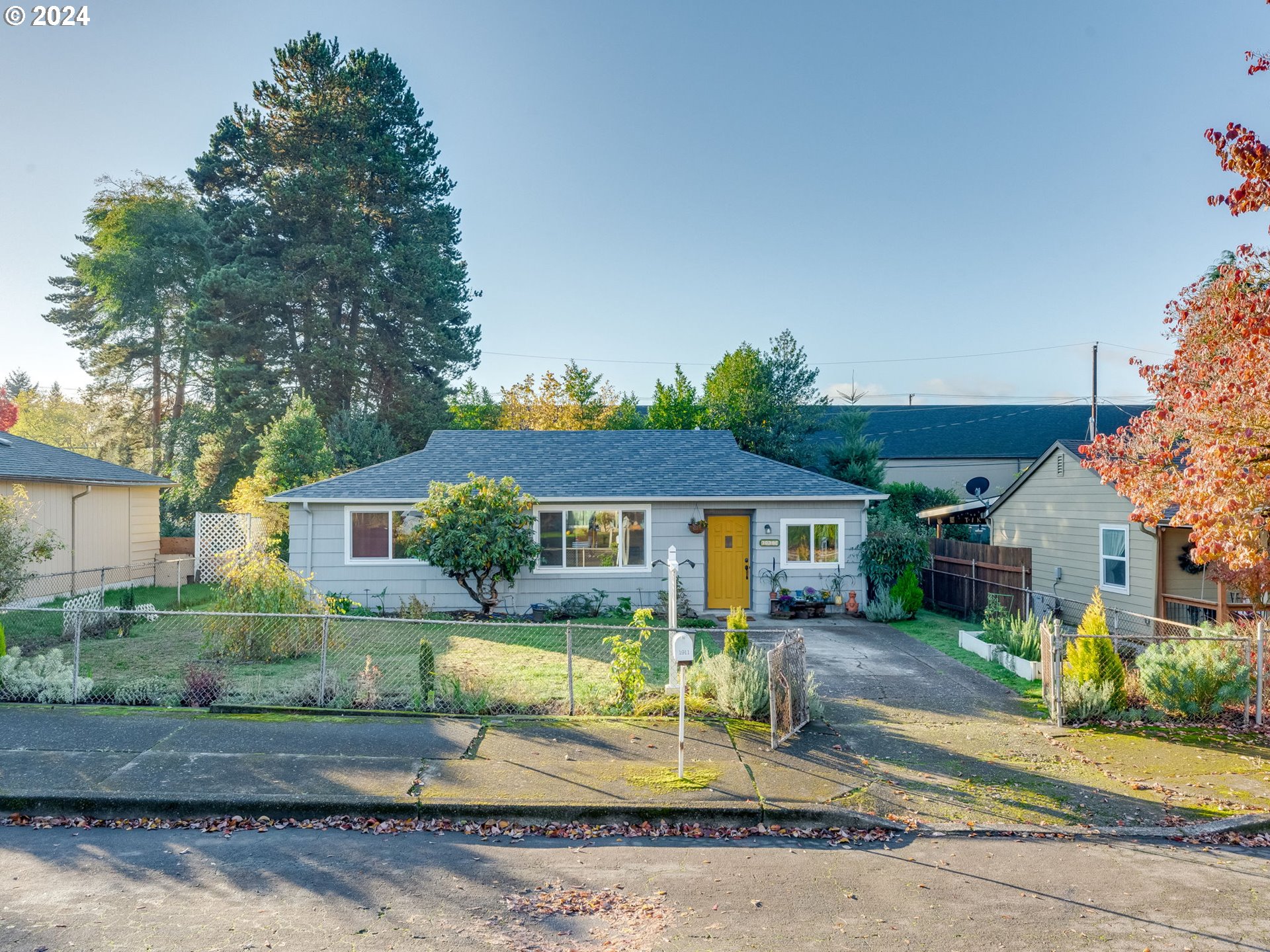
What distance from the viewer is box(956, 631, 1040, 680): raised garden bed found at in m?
10.8

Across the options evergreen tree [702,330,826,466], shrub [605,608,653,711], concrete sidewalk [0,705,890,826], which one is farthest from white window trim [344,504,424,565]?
evergreen tree [702,330,826,466]

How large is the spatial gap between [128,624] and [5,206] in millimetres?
13156

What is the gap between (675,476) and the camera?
16.9 meters

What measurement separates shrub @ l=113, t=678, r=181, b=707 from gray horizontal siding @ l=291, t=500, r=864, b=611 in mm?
6763

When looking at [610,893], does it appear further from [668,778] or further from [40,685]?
[40,685]

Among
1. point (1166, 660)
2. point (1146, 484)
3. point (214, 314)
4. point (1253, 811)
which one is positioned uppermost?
point (214, 314)

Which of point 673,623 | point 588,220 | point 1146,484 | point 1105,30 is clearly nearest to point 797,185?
point 588,220

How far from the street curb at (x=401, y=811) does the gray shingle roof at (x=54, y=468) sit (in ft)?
42.4

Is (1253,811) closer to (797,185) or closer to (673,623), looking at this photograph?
(673,623)

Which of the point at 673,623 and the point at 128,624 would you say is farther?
the point at 128,624

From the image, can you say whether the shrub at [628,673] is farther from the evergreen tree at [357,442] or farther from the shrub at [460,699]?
the evergreen tree at [357,442]

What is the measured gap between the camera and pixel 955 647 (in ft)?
43.7

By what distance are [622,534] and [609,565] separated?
0.73m

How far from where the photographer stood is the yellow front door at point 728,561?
16281 mm
